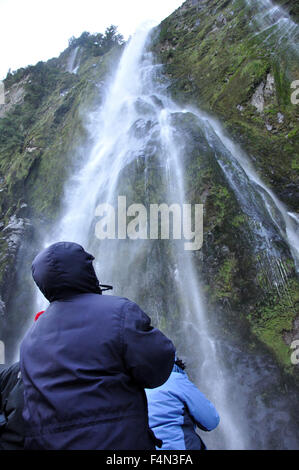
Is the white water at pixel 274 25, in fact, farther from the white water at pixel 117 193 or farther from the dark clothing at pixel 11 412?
the dark clothing at pixel 11 412

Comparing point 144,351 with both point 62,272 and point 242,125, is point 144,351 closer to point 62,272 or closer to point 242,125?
point 62,272

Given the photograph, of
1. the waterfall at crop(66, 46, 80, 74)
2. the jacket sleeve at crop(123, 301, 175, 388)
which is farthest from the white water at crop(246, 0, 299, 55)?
the waterfall at crop(66, 46, 80, 74)

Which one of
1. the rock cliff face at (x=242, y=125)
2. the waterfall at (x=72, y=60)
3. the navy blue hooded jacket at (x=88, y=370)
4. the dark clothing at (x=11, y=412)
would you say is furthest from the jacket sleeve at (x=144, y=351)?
the waterfall at (x=72, y=60)

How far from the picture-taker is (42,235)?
10688 millimetres

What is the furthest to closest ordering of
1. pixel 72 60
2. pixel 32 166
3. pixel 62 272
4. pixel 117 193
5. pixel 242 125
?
pixel 72 60
pixel 32 166
pixel 242 125
pixel 117 193
pixel 62 272

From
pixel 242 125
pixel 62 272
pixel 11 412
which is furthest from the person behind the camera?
pixel 242 125

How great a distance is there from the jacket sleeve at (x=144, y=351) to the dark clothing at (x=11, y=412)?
2.21ft

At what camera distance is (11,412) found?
1646 mm

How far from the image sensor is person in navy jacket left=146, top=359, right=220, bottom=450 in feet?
6.44

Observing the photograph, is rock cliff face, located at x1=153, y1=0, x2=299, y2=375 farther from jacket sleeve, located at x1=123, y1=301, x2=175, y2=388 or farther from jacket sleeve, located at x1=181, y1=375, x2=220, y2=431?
jacket sleeve, located at x1=123, y1=301, x2=175, y2=388

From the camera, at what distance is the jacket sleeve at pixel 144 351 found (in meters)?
1.55

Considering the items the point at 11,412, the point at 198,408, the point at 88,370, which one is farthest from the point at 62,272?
the point at 198,408

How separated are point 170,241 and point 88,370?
5322 mm
